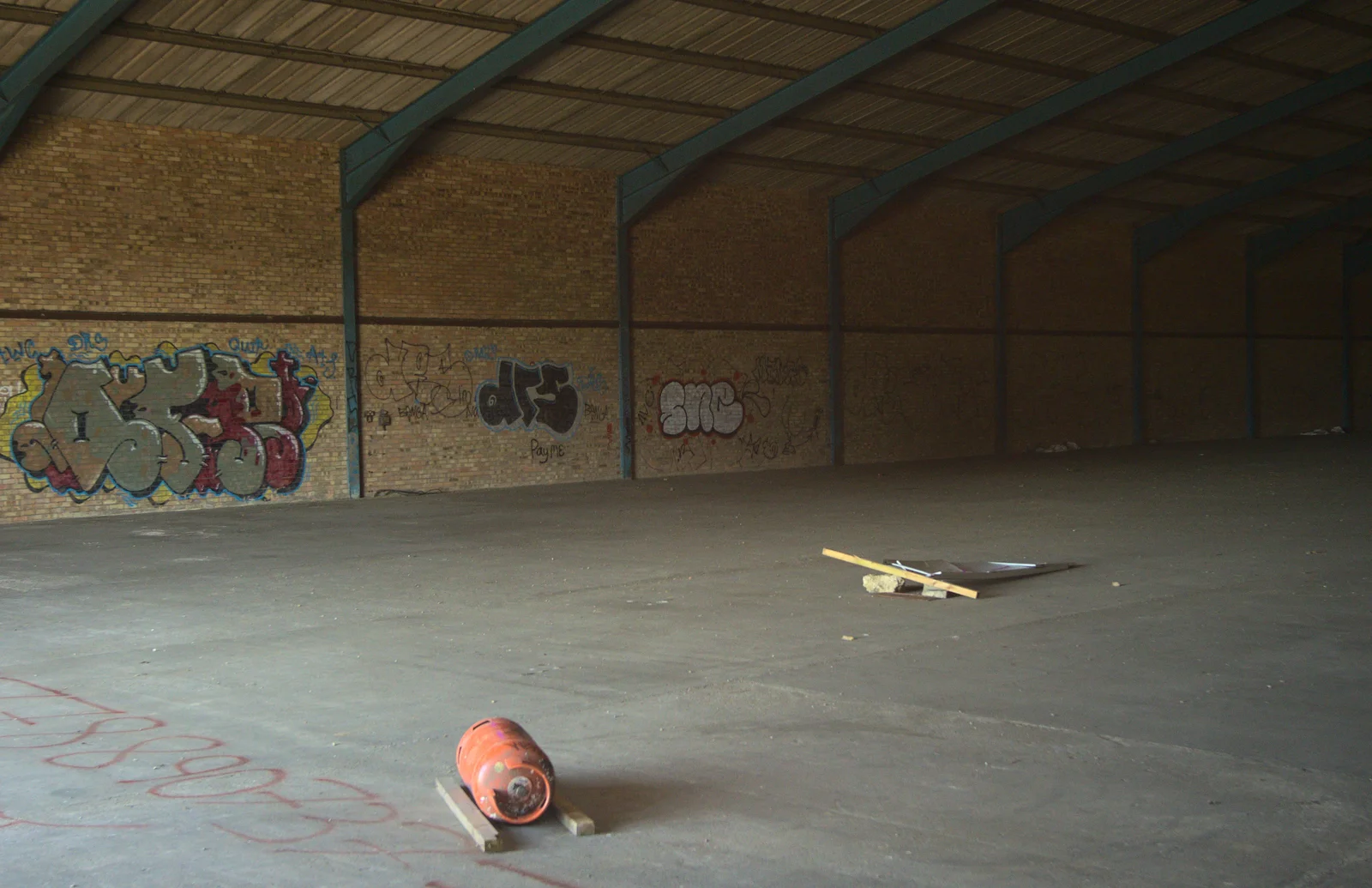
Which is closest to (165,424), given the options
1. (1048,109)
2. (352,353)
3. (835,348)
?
(352,353)

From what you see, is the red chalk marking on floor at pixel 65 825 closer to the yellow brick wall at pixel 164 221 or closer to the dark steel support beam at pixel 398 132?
the dark steel support beam at pixel 398 132

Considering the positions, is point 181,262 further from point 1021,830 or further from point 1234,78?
point 1234,78

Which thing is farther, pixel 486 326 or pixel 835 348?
pixel 835 348

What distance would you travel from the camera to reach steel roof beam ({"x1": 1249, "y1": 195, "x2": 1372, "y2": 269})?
96.5 feet

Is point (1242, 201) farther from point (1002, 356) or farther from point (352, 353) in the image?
point (352, 353)

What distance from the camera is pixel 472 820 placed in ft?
14.5

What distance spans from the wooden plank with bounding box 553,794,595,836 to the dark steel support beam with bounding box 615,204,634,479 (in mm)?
16376

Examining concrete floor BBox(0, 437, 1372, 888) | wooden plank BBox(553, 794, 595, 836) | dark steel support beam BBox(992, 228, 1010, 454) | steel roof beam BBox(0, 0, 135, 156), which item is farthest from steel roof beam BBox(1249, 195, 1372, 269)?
wooden plank BBox(553, 794, 595, 836)

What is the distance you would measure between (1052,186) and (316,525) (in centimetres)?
1691

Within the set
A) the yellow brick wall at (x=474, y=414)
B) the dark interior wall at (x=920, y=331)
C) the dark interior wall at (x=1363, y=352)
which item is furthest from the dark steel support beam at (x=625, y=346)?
the dark interior wall at (x=1363, y=352)

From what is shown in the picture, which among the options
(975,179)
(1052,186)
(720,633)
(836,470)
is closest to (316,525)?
(720,633)

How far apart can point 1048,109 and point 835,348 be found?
5657mm

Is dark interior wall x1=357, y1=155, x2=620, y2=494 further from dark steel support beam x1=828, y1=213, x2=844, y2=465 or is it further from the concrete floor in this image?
the concrete floor

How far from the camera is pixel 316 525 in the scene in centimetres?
1478
